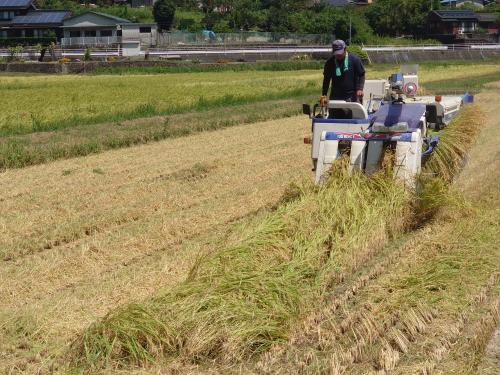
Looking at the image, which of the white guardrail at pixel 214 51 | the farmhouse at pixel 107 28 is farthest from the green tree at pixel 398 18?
the farmhouse at pixel 107 28

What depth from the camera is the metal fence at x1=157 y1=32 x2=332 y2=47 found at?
225 feet

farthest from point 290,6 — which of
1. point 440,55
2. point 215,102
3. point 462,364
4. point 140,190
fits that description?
point 462,364

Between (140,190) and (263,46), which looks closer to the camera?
(140,190)

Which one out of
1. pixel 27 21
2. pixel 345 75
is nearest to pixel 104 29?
pixel 27 21

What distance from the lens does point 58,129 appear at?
1623 centimetres

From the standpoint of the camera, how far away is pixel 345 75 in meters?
8.89

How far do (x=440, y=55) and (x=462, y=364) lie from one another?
56.6 metres

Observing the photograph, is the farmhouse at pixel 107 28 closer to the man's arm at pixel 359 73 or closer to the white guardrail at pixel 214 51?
the white guardrail at pixel 214 51

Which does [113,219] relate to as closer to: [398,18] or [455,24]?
[398,18]

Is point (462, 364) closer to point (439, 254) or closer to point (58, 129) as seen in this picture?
point (439, 254)

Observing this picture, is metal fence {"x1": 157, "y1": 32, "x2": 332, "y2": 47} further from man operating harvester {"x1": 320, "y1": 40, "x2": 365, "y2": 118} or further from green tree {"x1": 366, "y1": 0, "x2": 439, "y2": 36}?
man operating harvester {"x1": 320, "y1": 40, "x2": 365, "y2": 118}

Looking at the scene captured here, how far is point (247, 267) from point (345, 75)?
397 centimetres

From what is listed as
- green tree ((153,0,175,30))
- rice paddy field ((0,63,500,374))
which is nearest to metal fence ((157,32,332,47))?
green tree ((153,0,175,30))

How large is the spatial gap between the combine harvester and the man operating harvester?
14.4 inches
